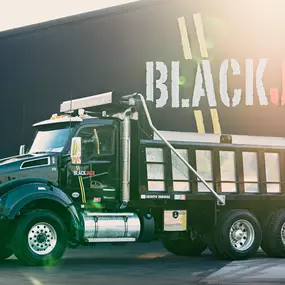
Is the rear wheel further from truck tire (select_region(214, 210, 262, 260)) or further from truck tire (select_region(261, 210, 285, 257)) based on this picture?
truck tire (select_region(261, 210, 285, 257))

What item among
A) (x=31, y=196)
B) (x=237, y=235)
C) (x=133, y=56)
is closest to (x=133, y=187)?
(x=31, y=196)

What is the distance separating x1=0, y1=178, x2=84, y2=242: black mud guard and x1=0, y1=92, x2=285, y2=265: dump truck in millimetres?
18

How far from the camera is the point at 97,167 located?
15969mm

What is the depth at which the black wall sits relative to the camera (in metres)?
26.4

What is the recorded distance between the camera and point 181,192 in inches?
665

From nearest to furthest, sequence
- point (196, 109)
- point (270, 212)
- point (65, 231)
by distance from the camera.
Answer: point (65, 231) → point (270, 212) → point (196, 109)

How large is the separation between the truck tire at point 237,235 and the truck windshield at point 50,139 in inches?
146

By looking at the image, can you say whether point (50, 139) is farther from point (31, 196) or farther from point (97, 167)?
point (31, 196)

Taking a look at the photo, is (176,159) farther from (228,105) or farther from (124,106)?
(228,105)

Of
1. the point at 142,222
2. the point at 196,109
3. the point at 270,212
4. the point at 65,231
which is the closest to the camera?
the point at 65,231

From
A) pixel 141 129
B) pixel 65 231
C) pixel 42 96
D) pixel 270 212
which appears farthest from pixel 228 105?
pixel 65 231

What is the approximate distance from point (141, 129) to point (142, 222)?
5.99 ft

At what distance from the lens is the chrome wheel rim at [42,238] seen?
14867 millimetres

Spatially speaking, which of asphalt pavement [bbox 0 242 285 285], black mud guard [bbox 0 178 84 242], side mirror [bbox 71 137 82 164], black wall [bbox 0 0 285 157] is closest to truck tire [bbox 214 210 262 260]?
asphalt pavement [bbox 0 242 285 285]
